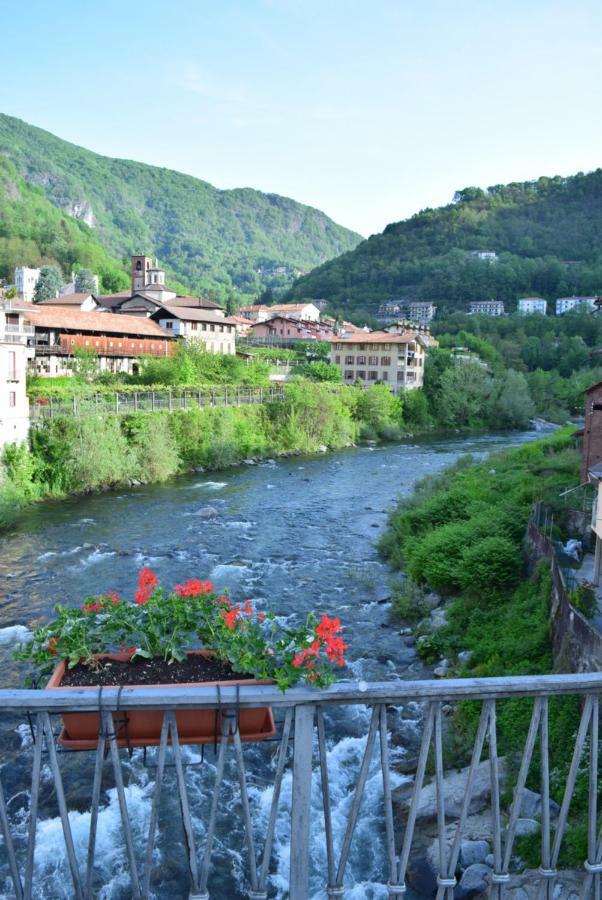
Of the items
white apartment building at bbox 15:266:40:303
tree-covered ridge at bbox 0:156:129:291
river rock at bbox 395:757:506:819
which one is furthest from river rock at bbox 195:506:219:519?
tree-covered ridge at bbox 0:156:129:291

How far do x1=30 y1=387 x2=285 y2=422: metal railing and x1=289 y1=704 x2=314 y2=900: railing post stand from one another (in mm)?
28807

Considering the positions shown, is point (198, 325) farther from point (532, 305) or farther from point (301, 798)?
point (532, 305)

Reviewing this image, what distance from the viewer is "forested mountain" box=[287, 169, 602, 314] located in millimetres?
120500

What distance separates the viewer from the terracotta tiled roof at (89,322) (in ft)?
157

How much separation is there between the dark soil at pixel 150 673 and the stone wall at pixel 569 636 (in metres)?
6.73

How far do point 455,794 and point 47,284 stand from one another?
11218 cm

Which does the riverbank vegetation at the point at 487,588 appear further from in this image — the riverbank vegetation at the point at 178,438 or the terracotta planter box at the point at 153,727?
the riverbank vegetation at the point at 178,438

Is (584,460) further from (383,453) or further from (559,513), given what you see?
(383,453)

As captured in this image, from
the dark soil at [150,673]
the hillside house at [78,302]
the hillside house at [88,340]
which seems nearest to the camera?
the dark soil at [150,673]

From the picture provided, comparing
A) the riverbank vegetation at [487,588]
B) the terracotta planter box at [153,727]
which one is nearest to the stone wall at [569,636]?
the riverbank vegetation at [487,588]

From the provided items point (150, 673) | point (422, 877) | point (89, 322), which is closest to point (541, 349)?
point (89, 322)

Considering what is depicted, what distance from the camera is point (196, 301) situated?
7656cm

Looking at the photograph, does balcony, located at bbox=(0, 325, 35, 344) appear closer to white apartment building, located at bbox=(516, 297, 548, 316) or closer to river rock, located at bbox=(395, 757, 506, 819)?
river rock, located at bbox=(395, 757, 506, 819)

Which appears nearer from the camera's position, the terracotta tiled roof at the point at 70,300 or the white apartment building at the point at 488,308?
the terracotta tiled roof at the point at 70,300
